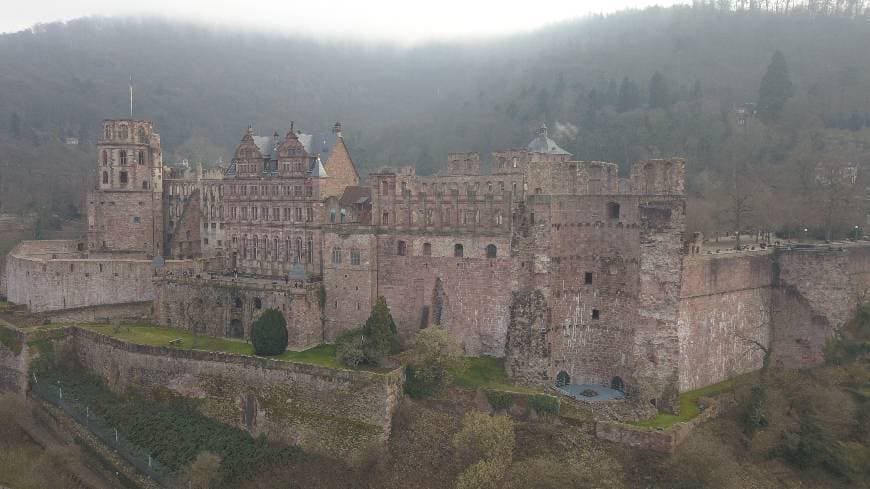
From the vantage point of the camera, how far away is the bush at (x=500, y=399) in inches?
1328

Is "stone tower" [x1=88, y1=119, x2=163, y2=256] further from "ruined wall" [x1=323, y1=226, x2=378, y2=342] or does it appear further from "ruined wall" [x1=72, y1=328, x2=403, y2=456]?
"ruined wall" [x1=323, y1=226, x2=378, y2=342]

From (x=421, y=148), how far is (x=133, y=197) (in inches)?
1580

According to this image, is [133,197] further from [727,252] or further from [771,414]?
[771,414]

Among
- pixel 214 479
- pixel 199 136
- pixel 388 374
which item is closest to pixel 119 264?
pixel 214 479

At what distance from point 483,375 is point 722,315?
556 inches

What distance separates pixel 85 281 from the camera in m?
49.1

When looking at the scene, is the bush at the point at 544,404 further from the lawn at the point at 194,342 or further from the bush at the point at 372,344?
the lawn at the point at 194,342

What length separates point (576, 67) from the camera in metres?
101

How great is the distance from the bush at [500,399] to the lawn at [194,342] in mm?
7784

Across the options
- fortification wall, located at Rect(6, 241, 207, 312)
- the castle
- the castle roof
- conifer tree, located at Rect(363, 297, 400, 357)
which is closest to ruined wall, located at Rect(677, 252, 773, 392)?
the castle

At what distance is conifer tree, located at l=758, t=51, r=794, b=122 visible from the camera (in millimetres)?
69938

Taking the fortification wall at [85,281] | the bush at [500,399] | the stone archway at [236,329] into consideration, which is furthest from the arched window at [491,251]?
the fortification wall at [85,281]

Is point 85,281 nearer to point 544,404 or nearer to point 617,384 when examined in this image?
point 544,404

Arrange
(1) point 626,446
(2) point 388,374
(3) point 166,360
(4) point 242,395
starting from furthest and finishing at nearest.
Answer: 1. (3) point 166,360
2. (4) point 242,395
3. (2) point 388,374
4. (1) point 626,446
